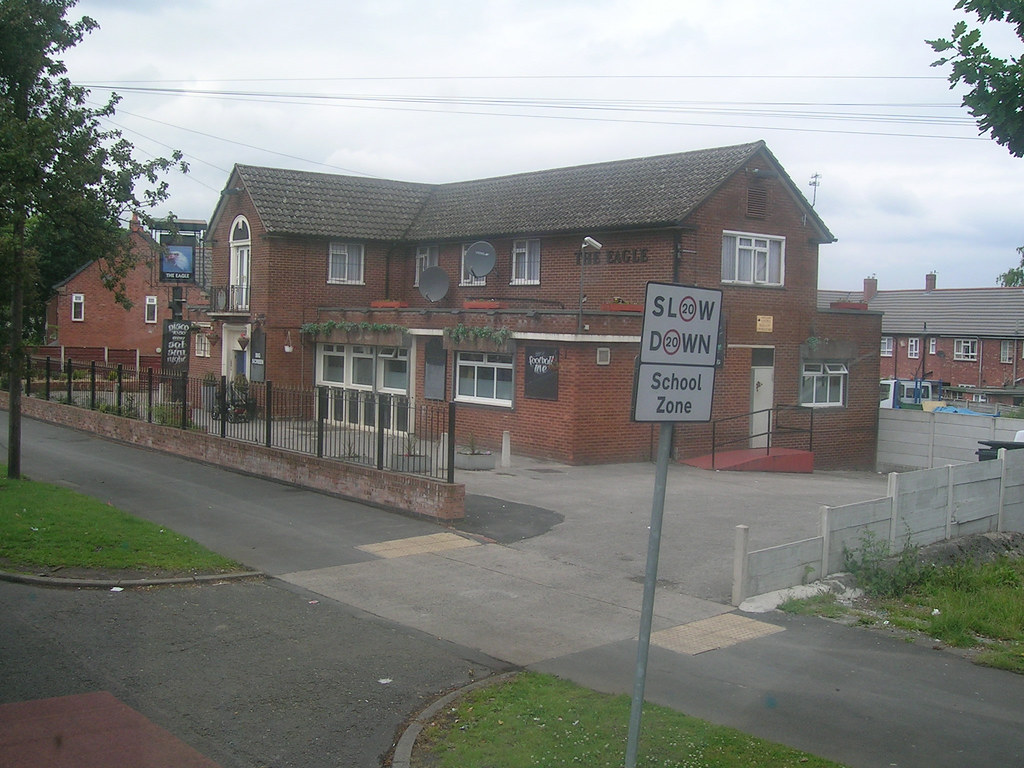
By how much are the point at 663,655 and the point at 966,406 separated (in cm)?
2927

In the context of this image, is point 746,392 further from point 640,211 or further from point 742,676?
point 742,676

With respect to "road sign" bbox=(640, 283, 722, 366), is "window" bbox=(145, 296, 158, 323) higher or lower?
higher

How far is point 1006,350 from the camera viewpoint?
4872 centimetres

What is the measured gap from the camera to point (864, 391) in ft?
91.6

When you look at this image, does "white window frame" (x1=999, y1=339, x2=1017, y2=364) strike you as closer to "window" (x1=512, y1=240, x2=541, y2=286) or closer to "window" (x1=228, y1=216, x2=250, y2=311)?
"window" (x1=512, y1=240, x2=541, y2=286)

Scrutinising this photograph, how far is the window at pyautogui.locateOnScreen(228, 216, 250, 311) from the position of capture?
30109 mm

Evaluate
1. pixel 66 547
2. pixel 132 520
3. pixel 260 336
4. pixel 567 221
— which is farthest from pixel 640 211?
pixel 66 547

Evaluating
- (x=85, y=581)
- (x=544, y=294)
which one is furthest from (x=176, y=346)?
(x=85, y=581)

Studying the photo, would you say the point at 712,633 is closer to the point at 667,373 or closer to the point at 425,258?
the point at 667,373

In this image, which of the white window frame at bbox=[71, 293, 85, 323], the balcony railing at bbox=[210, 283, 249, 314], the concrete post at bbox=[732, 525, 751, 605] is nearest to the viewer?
the concrete post at bbox=[732, 525, 751, 605]

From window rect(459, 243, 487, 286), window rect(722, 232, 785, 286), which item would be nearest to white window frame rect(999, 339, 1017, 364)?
window rect(722, 232, 785, 286)

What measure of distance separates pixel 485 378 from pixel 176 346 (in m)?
9.20

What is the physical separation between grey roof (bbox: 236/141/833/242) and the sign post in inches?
701

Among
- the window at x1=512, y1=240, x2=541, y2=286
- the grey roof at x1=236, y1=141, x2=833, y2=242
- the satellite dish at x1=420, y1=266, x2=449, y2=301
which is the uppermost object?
the grey roof at x1=236, y1=141, x2=833, y2=242
